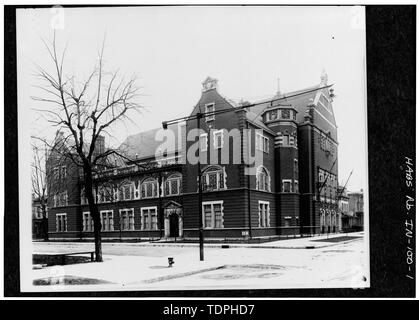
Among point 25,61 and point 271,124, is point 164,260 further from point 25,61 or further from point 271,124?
point 25,61

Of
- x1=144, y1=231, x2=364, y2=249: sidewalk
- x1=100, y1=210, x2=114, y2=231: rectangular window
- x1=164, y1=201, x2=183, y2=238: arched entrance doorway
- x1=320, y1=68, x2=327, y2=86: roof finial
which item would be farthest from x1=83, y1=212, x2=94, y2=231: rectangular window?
x1=320, y1=68, x2=327, y2=86: roof finial

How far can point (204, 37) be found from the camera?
31.5 feet

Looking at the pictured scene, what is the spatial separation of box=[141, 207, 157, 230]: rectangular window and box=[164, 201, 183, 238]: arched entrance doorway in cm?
45

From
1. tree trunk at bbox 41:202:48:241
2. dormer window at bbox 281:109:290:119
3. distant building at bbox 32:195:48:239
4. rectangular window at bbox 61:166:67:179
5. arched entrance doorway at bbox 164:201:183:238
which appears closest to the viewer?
distant building at bbox 32:195:48:239

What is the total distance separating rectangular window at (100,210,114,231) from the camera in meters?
11.1

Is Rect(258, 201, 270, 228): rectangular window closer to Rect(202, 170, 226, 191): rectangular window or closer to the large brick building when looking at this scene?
the large brick building

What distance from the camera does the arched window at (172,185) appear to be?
11.7m

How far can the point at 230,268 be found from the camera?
1023 centimetres

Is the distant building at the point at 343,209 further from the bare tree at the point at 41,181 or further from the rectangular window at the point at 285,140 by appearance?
the bare tree at the point at 41,181

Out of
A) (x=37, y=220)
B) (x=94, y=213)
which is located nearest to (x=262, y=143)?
(x=94, y=213)

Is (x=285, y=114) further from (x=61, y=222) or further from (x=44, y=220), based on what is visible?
(x=44, y=220)

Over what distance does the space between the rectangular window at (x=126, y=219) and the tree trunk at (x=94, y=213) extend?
775 mm

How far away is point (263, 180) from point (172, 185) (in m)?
2.41

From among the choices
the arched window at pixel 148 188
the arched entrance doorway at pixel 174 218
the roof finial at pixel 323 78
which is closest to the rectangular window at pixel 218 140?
the arched entrance doorway at pixel 174 218
